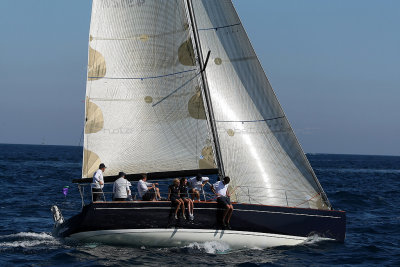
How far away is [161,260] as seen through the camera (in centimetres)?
1602

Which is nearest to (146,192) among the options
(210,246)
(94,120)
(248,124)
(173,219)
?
(173,219)

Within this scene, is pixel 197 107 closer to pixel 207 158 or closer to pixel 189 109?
pixel 189 109

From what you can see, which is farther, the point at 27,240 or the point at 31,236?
the point at 31,236

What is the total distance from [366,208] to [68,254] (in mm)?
18918

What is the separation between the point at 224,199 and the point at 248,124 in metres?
3.05

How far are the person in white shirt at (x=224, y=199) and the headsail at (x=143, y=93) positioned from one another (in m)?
1.20

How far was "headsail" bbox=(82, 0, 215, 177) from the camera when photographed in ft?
61.6

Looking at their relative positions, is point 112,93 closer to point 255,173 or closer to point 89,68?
point 89,68

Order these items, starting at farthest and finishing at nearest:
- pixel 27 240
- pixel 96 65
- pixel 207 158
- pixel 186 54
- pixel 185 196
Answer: pixel 27 240, pixel 186 54, pixel 96 65, pixel 207 158, pixel 185 196

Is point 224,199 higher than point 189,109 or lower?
lower

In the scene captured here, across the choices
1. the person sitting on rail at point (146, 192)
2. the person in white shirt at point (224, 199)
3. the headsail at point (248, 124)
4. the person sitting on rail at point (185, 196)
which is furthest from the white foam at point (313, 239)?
the person sitting on rail at point (146, 192)

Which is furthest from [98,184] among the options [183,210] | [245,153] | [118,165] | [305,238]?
[305,238]

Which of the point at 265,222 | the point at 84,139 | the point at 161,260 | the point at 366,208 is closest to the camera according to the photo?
the point at 161,260

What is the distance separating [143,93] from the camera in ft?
62.1
